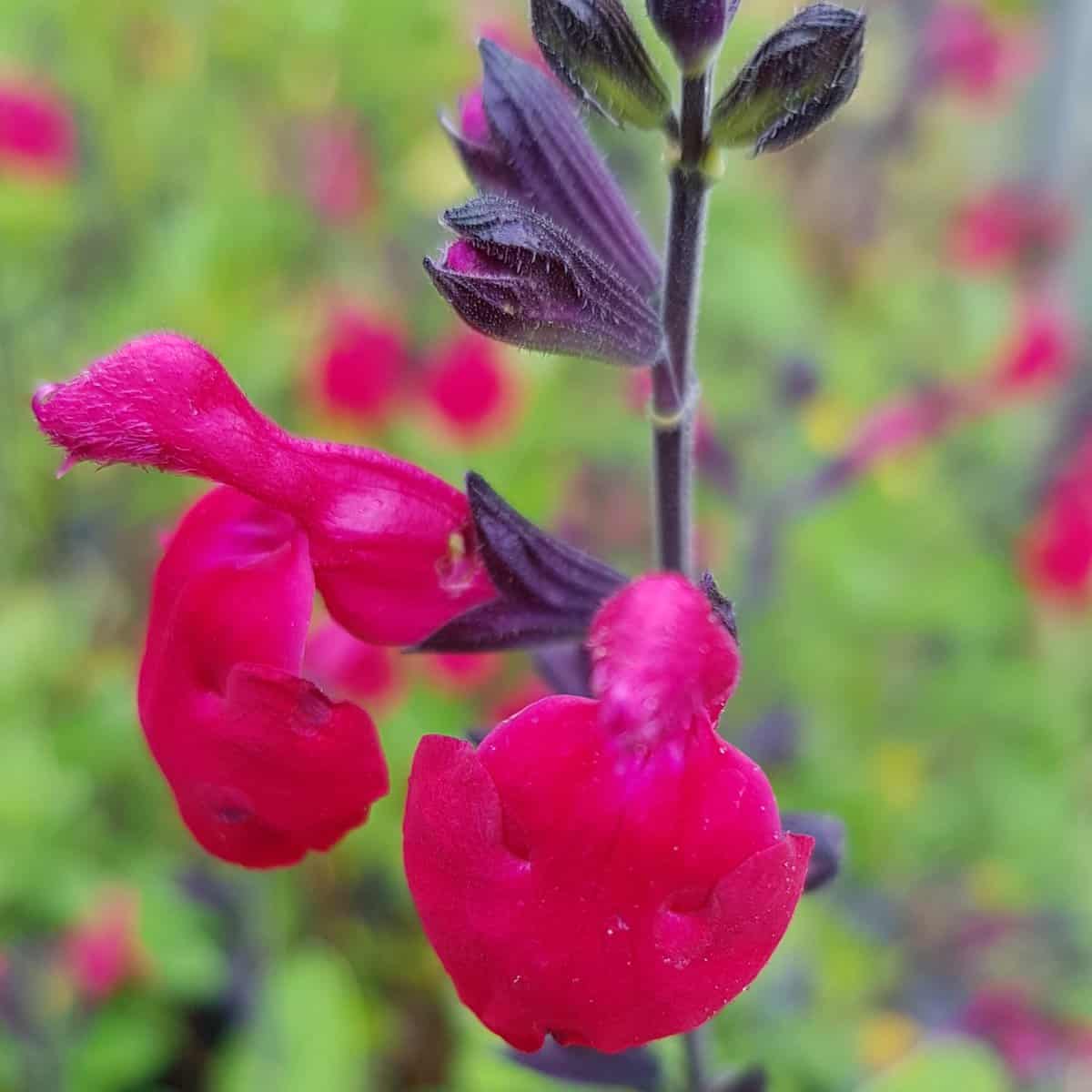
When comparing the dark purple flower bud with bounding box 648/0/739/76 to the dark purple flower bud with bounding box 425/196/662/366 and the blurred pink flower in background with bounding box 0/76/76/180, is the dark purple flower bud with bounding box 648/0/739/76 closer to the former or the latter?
the dark purple flower bud with bounding box 425/196/662/366

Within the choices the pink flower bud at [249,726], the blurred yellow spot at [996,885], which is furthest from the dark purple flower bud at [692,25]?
the blurred yellow spot at [996,885]

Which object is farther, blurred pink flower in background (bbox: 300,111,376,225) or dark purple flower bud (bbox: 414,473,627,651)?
blurred pink flower in background (bbox: 300,111,376,225)

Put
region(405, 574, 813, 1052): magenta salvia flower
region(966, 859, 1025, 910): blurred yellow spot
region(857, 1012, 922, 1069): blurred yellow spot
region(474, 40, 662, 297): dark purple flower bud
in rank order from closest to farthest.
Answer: region(405, 574, 813, 1052): magenta salvia flower < region(474, 40, 662, 297): dark purple flower bud < region(857, 1012, 922, 1069): blurred yellow spot < region(966, 859, 1025, 910): blurred yellow spot

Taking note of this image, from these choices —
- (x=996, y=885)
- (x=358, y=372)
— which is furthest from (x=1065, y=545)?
(x=358, y=372)

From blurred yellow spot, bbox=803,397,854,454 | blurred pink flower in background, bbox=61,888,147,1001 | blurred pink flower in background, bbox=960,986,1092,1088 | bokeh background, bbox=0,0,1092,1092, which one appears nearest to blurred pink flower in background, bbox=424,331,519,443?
bokeh background, bbox=0,0,1092,1092

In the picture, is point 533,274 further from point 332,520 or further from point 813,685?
point 813,685

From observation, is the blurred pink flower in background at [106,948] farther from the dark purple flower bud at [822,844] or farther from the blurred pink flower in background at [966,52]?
the blurred pink flower in background at [966,52]
